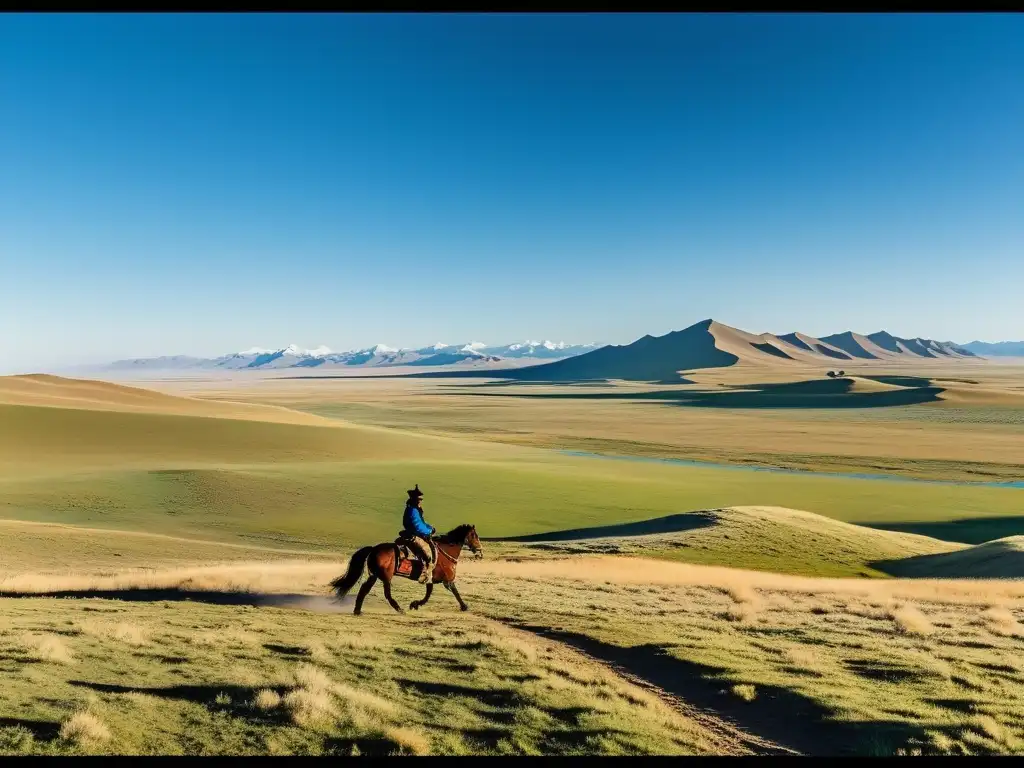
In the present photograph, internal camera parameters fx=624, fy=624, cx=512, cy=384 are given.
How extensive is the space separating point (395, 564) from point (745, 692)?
8222 millimetres

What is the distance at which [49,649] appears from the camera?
1150cm

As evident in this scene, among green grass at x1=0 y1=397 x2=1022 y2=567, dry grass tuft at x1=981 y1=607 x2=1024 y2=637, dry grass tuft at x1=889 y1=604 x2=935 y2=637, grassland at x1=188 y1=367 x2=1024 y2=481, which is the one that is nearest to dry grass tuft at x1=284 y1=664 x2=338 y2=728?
dry grass tuft at x1=889 y1=604 x2=935 y2=637

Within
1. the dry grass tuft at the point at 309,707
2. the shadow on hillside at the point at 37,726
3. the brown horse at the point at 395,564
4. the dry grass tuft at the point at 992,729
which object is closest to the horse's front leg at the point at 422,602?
the brown horse at the point at 395,564

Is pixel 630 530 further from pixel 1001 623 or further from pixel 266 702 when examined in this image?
pixel 266 702

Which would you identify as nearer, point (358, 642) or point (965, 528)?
point (358, 642)

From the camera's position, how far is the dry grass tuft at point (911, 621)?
16406 mm

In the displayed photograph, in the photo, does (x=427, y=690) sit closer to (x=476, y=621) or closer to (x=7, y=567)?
(x=476, y=621)

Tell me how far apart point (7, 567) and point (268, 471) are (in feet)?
94.8

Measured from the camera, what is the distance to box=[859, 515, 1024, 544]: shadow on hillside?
4422 cm

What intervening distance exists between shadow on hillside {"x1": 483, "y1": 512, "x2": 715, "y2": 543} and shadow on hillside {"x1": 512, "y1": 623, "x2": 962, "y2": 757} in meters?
26.1

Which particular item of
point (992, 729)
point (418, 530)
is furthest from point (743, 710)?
point (418, 530)

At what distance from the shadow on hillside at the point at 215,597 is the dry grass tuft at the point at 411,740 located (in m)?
8.58

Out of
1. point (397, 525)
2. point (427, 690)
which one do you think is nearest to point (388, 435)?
point (397, 525)

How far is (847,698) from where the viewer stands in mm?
11078
